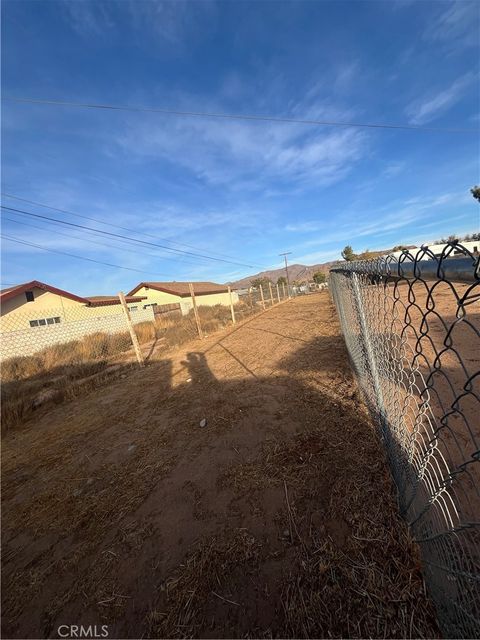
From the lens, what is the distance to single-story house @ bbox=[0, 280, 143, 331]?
51.9ft

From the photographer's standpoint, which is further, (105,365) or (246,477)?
(105,365)

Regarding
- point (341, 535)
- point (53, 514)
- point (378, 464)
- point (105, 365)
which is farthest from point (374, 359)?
point (105, 365)

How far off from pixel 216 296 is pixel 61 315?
23261 mm

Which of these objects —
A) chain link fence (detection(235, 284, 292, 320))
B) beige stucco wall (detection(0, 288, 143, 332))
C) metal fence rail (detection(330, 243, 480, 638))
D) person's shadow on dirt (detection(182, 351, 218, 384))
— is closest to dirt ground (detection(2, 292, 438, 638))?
metal fence rail (detection(330, 243, 480, 638))

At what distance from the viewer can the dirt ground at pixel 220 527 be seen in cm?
142

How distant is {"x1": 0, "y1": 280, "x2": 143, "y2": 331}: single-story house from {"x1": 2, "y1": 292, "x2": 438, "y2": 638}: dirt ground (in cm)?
1394

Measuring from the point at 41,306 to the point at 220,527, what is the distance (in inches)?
817

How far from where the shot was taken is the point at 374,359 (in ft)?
7.18

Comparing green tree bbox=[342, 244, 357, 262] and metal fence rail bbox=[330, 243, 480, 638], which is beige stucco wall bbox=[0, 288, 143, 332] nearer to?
metal fence rail bbox=[330, 243, 480, 638]

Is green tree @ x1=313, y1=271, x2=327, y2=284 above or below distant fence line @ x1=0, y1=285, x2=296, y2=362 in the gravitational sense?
above

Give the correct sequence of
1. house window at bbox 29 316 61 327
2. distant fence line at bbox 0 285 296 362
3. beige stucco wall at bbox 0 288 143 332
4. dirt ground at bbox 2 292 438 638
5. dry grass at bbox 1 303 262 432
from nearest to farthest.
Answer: dirt ground at bbox 2 292 438 638 → dry grass at bbox 1 303 262 432 → distant fence line at bbox 0 285 296 362 → beige stucco wall at bbox 0 288 143 332 → house window at bbox 29 316 61 327

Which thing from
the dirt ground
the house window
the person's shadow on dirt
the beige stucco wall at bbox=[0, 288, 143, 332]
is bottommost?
the dirt ground

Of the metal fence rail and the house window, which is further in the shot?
the house window

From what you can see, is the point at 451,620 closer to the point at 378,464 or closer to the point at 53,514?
the point at 378,464
